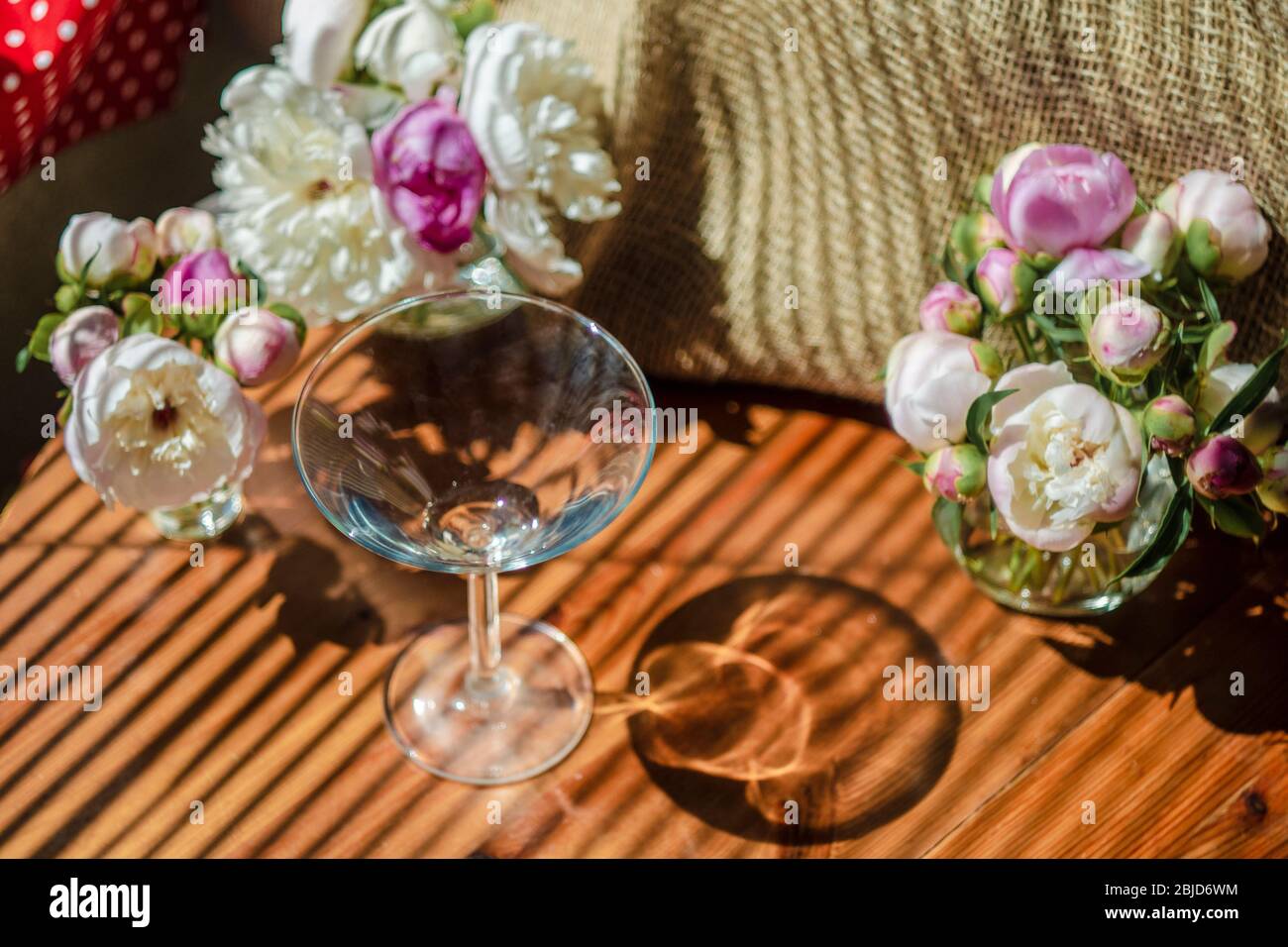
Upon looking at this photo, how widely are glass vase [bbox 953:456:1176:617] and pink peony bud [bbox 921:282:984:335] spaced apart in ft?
0.37

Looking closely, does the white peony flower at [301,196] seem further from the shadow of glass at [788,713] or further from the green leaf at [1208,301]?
the green leaf at [1208,301]

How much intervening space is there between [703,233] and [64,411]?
37 cm

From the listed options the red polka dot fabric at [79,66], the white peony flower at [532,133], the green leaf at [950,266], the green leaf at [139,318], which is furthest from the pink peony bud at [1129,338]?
the red polka dot fabric at [79,66]

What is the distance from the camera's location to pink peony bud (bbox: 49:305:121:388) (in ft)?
2.32

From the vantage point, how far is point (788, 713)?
0.74 meters

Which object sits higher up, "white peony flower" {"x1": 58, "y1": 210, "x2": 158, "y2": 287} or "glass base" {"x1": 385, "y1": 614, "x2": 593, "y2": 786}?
"white peony flower" {"x1": 58, "y1": 210, "x2": 158, "y2": 287}

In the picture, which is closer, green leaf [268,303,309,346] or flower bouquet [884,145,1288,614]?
flower bouquet [884,145,1288,614]

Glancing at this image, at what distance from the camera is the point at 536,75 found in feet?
2.26

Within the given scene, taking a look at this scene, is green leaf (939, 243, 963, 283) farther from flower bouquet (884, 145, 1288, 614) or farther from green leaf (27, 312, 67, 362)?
green leaf (27, 312, 67, 362)

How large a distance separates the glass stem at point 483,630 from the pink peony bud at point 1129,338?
31 centimetres

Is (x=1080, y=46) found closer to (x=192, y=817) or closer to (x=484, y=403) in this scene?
(x=484, y=403)

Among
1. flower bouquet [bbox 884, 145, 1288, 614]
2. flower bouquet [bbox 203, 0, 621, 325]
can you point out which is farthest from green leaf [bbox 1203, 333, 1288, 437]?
flower bouquet [bbox 203, 0, 621, 325]

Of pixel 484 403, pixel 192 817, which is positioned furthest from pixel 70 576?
pixel 484 403
